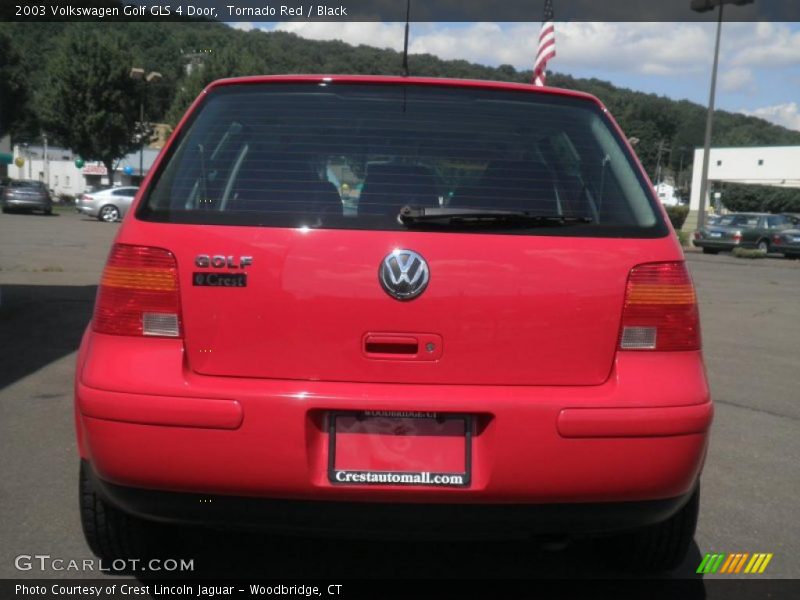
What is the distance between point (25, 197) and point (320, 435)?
36.9 m

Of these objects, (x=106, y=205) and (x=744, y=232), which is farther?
(x=106, y=205)

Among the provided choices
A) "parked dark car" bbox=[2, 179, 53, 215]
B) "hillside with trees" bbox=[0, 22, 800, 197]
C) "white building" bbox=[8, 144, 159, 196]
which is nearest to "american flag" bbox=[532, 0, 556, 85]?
"hillside with trees" bbox=[0, 22, 800, 197]

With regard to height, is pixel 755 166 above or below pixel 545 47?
below

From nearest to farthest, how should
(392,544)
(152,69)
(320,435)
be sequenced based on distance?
(320,435) → (392,544) → (152,69)

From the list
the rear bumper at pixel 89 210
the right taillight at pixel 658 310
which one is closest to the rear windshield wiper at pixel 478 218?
the right taillight at pixel 658 310

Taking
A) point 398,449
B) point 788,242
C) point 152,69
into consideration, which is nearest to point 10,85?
point 152,69

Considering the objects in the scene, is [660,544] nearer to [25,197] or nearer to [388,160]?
[388,160]

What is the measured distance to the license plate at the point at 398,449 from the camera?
8.43 ft

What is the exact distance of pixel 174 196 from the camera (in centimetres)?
279

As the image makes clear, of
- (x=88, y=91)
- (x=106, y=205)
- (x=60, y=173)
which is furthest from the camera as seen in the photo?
(x=60, y=173)

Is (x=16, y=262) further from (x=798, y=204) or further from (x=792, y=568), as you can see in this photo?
(x=798, y=204)

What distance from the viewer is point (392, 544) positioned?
3.66m

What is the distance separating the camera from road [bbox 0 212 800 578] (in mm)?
3449

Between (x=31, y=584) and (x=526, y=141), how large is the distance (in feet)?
7.56
